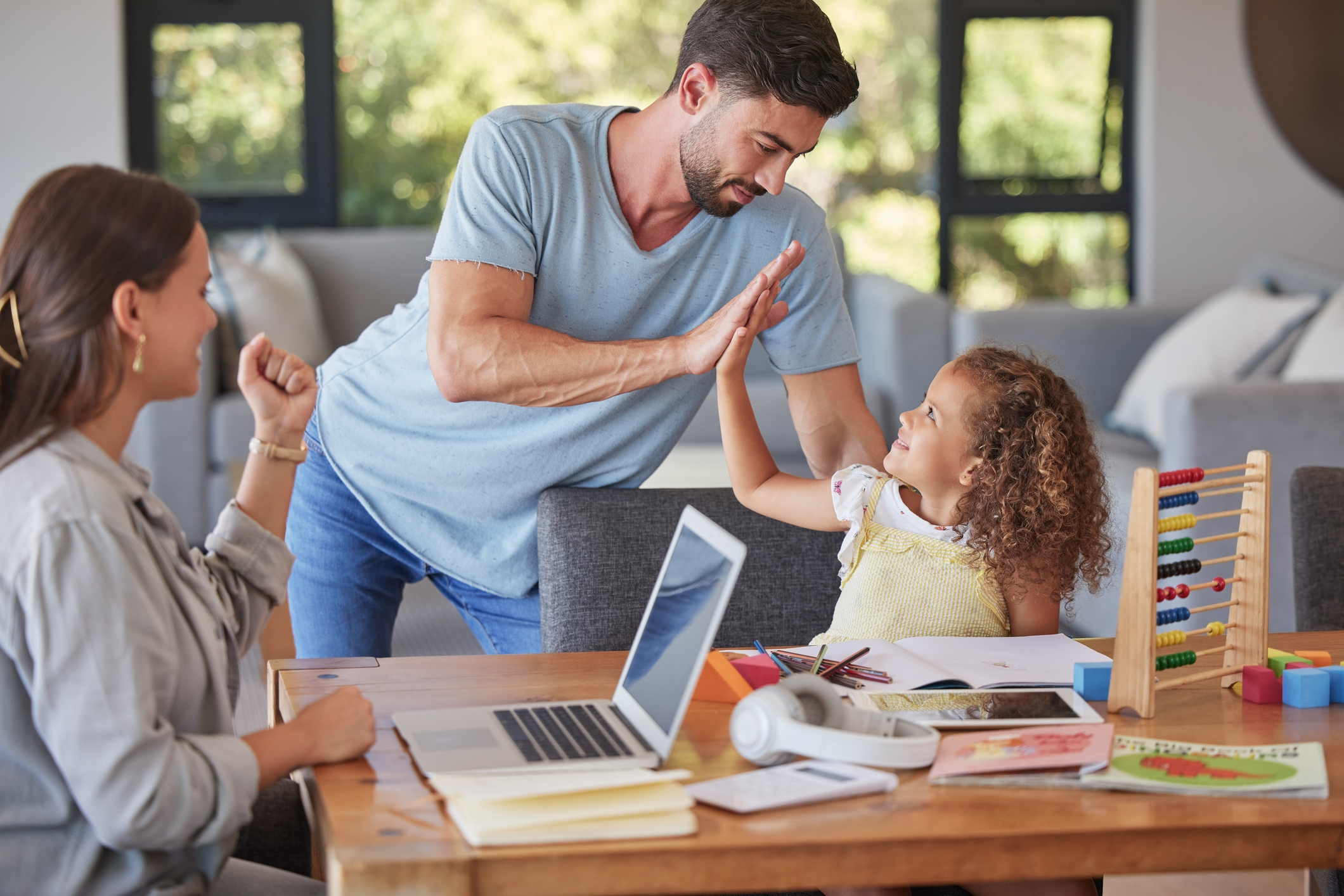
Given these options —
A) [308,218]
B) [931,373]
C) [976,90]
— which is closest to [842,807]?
[931,373]

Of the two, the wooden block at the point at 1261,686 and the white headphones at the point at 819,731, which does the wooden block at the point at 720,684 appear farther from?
the wooden block at the point at 1261,686

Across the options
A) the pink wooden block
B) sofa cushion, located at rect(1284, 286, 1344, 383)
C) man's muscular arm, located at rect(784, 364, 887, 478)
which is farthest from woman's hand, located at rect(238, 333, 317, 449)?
sofa cushion, located at rect(1284, 286, 1344, 383)

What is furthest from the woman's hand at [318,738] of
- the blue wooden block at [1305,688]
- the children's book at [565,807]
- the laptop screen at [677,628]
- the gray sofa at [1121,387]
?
the gray sofa at [1121,387]

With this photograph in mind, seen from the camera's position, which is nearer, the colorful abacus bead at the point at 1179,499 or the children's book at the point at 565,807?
the children's book at the point at 565,807

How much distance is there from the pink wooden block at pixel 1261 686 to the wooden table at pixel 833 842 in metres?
0.17

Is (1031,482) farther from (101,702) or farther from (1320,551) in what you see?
(101,702)

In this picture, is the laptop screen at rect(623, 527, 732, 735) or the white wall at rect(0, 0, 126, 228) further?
the white wall at rect(0, 0, 126, 228)

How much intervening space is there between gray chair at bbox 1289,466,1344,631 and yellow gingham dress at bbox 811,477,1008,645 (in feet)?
1.58

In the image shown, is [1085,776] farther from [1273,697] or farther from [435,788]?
[435,788]

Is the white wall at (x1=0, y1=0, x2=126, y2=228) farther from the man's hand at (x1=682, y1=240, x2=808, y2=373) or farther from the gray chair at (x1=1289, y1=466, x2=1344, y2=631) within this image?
the gray chair at (x1=1289, y1=466, x2=1344, y2=631)

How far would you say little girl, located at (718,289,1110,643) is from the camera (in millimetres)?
1602

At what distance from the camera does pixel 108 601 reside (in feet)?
3.19

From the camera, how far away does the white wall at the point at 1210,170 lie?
5129mm

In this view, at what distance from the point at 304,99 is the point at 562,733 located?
167 inches
